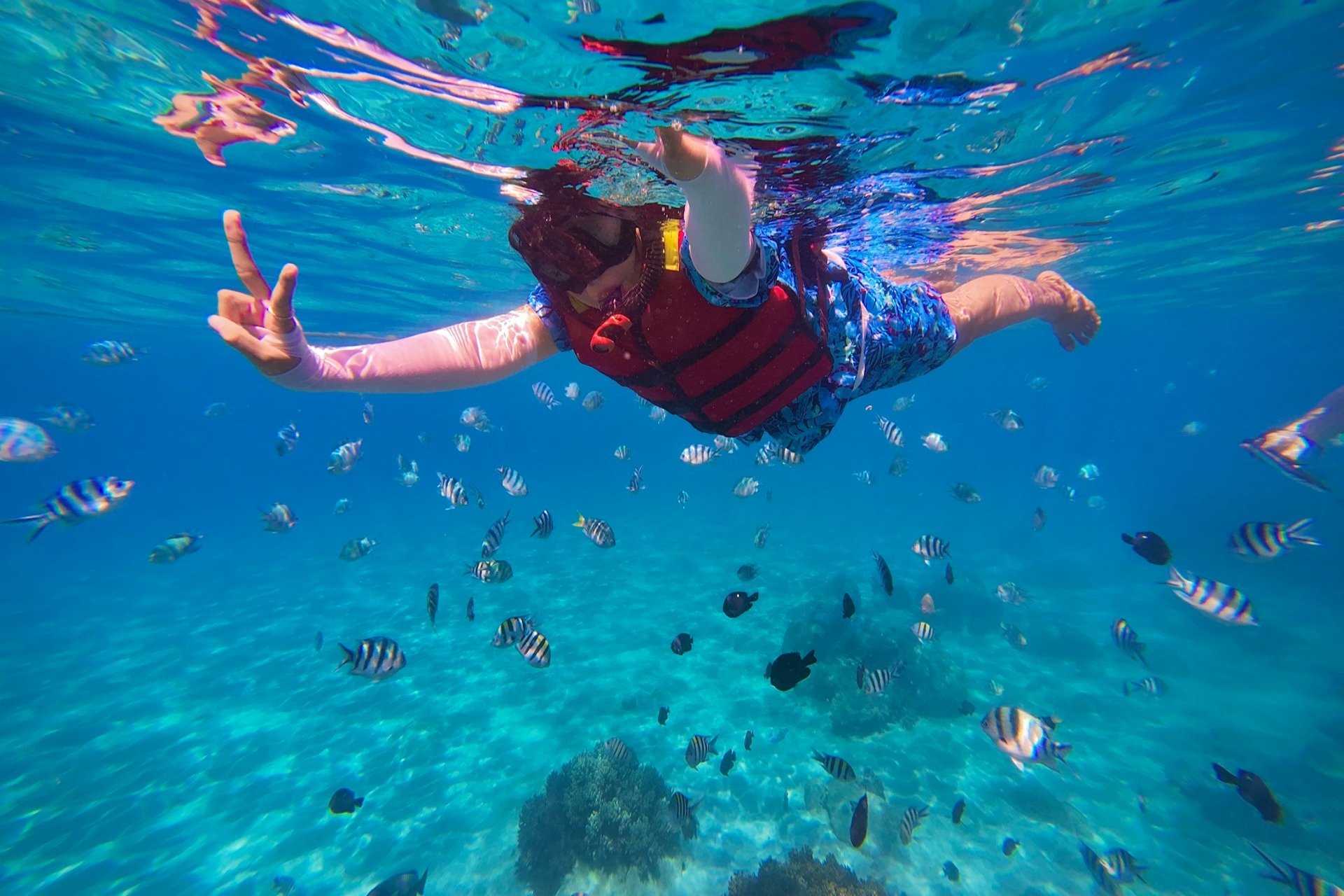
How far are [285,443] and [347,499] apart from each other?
238 centimetres

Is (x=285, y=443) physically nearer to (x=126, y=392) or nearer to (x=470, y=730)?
(x=470, y=730)

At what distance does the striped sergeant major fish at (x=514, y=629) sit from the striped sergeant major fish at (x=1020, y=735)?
535 centimetres

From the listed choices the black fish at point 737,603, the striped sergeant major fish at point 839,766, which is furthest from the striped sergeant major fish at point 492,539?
the striped sergeant major fish at point 839,766

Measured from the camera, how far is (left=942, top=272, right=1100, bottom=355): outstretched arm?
182 inches

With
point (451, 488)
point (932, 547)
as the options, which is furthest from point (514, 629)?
point (932, 547)

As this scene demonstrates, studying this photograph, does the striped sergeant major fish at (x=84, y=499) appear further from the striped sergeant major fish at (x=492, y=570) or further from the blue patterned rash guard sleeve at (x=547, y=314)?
the blue patterned rash guard sleeve at (x=547, y=314)

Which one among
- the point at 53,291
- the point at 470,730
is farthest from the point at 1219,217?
the point at 53,291

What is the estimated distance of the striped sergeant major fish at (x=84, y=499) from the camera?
23.9 ft

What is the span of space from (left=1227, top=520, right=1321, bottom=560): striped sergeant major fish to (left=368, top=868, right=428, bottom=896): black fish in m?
10.3

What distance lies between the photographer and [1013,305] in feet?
15.8

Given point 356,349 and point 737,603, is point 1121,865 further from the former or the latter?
point 356,349

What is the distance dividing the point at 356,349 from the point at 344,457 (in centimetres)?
925

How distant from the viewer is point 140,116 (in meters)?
9.59

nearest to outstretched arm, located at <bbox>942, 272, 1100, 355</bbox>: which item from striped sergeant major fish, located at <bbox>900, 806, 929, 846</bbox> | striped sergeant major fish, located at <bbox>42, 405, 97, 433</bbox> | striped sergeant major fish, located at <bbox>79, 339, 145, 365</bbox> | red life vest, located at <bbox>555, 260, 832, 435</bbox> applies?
red life vest, located at <bbox>555, 260, 832, 435</bbox>
